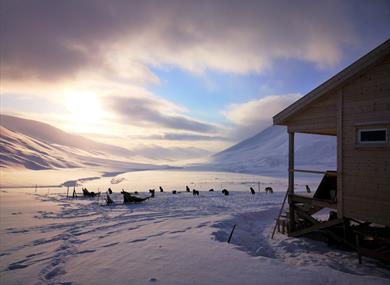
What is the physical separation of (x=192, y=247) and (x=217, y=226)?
418 cm

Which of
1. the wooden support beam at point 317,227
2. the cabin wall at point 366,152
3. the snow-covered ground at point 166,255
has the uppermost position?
the cabin wall at point 366,152

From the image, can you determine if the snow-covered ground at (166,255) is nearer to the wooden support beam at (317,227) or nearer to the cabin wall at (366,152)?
the wooden support beam at (317,227)

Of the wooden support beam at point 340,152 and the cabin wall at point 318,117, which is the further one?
the cabin wall at point 318,117

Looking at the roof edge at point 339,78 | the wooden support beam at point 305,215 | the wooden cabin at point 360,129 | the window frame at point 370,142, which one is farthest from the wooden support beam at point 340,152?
the wooden support beam at point 305,215

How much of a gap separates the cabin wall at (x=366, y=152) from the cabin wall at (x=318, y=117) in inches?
19.2

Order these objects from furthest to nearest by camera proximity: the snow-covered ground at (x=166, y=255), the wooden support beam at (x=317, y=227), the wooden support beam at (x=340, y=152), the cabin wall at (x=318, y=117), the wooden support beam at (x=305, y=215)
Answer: the wooden support beam at (x=305, y=215) → the cabin wall at (x=318, y=117) → the wooden support beam at (x=317, y=227) → the wooden support beam at (x=340, y=152) → the snow-covered ground at (x=166, y=255)

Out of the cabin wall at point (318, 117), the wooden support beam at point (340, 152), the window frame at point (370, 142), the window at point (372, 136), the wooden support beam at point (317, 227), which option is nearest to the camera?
the window frame at point (370, 142)

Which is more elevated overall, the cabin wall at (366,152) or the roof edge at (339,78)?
the roof edge at (339,78)

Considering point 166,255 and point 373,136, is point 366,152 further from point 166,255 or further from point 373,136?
point 166,255

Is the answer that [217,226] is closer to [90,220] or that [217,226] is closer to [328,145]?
[90,220]

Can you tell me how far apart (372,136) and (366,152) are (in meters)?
0.55

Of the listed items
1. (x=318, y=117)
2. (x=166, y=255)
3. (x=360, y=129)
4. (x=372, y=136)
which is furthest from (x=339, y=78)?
(x=166, y=255)

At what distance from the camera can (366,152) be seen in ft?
33.7

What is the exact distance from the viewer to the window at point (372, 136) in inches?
390
